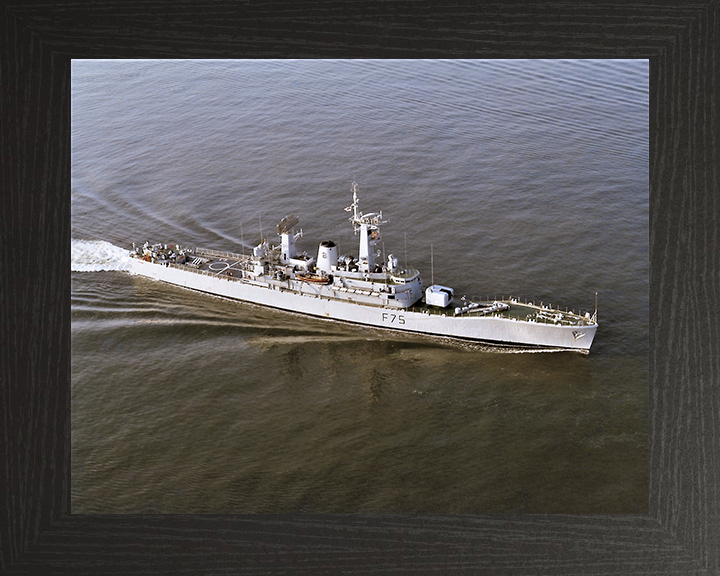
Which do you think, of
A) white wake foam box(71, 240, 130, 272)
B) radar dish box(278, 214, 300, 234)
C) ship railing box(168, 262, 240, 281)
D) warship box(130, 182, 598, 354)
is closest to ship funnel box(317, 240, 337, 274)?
warship box(130, 182, 598, 354)

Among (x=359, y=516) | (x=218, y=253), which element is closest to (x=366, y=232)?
(x=218, y=253)

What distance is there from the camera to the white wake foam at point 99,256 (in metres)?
12.3

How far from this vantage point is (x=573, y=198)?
11.1 metres

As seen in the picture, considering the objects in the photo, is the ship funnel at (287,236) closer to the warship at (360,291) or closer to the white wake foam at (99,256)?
the warship at (360,291)

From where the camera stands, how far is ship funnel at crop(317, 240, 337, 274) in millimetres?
10781

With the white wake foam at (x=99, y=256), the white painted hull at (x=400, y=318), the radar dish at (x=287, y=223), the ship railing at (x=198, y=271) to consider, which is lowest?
the white painted hull at (x=400, y=318)

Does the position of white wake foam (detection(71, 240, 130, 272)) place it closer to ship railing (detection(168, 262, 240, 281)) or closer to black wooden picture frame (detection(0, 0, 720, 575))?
ship railing (detection(168, 262, 240, 281))

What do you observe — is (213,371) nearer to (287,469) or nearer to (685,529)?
(287,469)

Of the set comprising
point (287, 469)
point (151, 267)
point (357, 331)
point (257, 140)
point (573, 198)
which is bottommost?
point (287, 469)

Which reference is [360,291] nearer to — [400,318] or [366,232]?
[400,318]

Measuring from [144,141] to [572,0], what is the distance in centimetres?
1061

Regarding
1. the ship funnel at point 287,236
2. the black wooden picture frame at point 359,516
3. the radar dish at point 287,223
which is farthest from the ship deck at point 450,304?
the black wooden picture frame at point 359,516

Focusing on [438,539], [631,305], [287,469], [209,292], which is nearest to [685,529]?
[438,539]

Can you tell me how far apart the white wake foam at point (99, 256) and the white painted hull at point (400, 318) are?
0.57m
